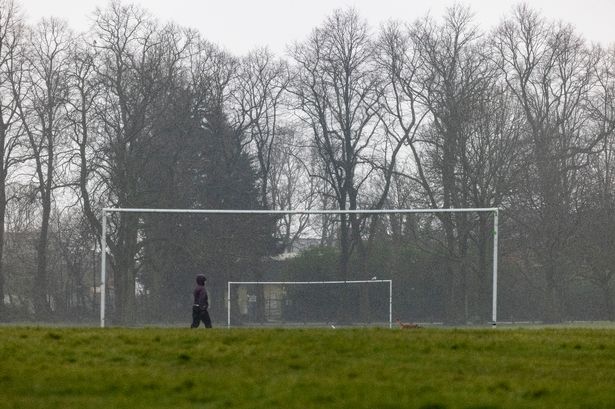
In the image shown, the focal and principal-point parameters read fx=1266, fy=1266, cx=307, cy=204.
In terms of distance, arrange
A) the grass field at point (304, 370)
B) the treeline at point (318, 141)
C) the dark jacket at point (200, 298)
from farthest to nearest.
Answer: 1. the treeline at point (318, 141)
2. the dark jacket at point (200, 298)
3. the grass field at point (304, 370)

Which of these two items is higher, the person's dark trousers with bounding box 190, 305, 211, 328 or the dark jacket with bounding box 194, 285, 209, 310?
the dark jacket with bounding box 194, 285, 209, 310

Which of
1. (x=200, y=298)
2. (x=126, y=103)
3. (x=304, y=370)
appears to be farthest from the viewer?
(x=126, y=103)

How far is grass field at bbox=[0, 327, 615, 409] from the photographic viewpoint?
13.2 meters

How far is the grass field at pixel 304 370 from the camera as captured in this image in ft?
43.4

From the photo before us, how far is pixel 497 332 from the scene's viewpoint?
23266 millimetres

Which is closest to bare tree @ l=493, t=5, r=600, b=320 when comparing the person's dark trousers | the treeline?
the treeline

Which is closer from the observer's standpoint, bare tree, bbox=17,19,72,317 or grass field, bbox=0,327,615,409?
grass field, bbox=0,327,615,409

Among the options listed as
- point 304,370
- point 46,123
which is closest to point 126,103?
point 46,123

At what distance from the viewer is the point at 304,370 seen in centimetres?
1606

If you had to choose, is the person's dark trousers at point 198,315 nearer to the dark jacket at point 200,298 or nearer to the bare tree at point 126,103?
the dark jacket at point 200,298

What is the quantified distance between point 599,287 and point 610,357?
4209cm

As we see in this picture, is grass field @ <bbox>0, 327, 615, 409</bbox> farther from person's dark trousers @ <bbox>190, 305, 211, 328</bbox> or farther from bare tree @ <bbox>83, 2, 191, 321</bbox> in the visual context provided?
bare tree @ <bbox>83, 2, 191, 321</bbox>

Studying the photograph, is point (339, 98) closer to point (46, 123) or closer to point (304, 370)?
point (46, 123)

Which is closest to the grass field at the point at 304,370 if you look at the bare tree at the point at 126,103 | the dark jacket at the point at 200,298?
the dark jacket at the point at 200,298
